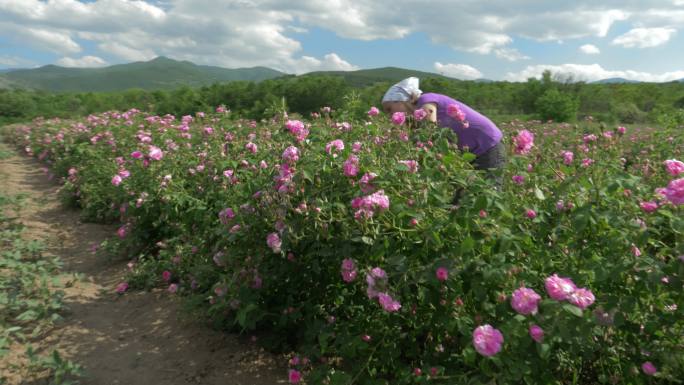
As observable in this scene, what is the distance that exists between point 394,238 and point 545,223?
1.84 ft

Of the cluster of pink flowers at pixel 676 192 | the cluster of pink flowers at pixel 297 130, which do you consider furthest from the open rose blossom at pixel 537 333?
the cluster of pink flowers at pixel 297 130

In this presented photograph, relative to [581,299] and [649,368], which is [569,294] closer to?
[581,299]

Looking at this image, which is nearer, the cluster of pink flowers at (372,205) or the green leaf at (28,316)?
the cluster of pink flowers at (372,205)

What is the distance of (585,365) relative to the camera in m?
1.87

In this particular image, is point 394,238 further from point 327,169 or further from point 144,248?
point 144,248

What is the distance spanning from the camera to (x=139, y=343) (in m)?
2.75

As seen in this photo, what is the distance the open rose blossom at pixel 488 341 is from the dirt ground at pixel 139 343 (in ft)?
4.37

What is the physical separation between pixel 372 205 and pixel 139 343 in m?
1.97

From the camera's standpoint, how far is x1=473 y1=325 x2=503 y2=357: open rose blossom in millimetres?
1292

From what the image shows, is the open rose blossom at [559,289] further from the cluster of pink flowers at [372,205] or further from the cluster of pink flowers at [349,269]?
the cluster of pink flowers at [349,269]

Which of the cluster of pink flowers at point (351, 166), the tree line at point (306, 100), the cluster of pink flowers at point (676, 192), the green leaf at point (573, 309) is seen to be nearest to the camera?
the green leaf at point (573, 309)

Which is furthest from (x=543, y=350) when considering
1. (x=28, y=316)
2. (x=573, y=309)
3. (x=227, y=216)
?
(x=28, y=316)

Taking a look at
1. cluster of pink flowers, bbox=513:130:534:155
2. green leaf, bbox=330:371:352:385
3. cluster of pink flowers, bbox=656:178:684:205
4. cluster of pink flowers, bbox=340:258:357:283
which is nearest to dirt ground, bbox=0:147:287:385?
green leaf, bbox=330:371:352:385

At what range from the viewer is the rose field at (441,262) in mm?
1395
